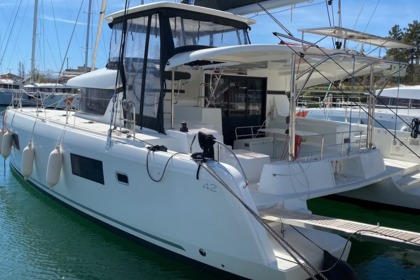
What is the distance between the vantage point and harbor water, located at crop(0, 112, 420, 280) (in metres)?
5.34

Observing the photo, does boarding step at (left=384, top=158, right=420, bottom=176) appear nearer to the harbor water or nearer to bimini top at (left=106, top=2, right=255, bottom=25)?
the harbor water

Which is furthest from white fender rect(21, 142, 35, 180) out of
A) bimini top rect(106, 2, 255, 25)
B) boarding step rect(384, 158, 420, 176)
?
boarding step rect(384, 158, 420, 176)

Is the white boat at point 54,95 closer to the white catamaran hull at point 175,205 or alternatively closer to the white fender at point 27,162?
the white fender at point 27,162

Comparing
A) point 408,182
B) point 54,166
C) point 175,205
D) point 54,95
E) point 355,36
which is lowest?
point 408,182

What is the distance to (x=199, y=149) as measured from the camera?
593 centimetres

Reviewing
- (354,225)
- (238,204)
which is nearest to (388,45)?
(354,225)

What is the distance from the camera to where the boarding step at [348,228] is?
4.16m

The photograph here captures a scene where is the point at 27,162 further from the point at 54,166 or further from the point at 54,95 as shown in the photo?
the point at 54,95

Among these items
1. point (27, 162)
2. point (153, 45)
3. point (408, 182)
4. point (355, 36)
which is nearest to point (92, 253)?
point (27, 162)

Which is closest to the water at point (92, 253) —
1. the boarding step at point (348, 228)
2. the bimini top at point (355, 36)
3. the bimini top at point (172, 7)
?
the boarding step at point (348, 228)

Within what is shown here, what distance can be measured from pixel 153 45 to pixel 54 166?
246 cm

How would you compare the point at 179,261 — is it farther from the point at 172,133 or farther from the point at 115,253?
the point at 172,133

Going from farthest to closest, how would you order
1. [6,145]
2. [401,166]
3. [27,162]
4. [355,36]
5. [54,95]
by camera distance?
[54,95] < [6,145] < [401,166] < [27,162] < [355,36]

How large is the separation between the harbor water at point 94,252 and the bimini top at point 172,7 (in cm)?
329
